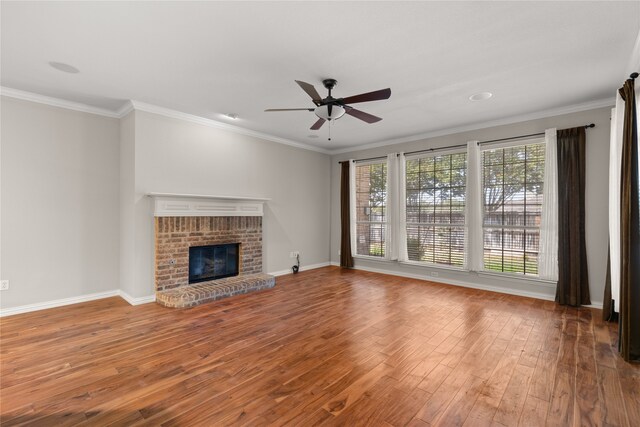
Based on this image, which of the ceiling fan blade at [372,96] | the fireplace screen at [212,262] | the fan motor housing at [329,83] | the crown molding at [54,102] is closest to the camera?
the ceiling fan blade at [372,96]

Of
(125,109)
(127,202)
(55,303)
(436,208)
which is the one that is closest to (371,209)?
(436,208)

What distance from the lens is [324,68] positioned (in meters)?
3.12

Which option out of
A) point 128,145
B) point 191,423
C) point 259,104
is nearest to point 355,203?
point 259,104

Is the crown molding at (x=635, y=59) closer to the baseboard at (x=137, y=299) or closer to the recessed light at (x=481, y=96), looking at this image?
the recessed light at (x=481, y=96)

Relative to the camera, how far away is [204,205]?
4.83 m

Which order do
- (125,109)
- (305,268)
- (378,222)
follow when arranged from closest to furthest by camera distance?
(125,109) < (378,222) < (305,268)

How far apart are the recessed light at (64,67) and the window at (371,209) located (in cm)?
511

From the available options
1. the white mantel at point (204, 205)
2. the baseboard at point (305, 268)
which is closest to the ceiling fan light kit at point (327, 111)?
the white mantel at point (204, 205)

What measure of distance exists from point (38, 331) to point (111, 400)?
6.56 feet

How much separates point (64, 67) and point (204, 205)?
2.35 metres

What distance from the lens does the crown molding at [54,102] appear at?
371cm

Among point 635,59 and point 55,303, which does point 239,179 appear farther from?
point 635,59

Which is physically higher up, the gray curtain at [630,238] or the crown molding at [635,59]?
the crown molding at [635,59]

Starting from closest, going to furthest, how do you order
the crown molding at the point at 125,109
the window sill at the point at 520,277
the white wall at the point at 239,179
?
the crown molding at the point at 125,109, the white wall at the point at 239,179, the window sill at the point at 520,277
